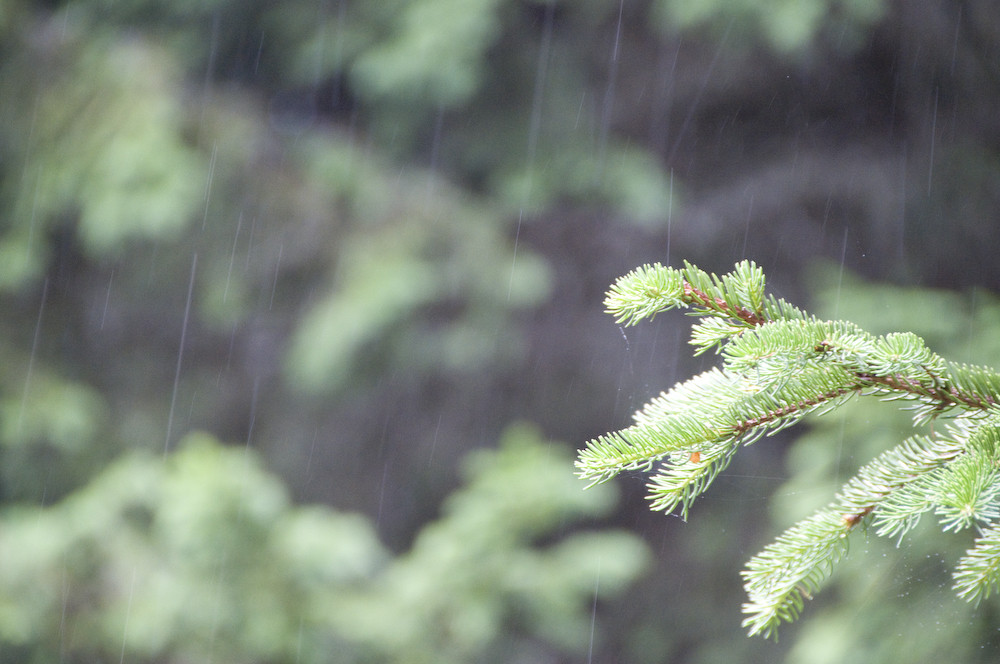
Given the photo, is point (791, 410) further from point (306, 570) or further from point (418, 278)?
point (418, 278)

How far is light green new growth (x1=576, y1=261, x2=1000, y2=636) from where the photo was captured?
0.68 metres

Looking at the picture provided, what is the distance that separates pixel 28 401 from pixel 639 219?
2956mm

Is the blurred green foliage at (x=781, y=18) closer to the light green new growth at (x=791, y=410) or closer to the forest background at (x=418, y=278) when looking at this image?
the forest background at (x=418, y=278)

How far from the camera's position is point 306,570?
2.50m

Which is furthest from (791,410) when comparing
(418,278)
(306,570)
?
(418,278)

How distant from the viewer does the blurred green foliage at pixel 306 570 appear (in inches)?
97.0

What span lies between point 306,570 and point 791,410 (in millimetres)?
2140

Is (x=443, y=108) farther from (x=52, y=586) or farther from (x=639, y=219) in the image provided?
(x=52, y=586)

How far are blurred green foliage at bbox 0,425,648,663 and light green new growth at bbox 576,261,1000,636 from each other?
1831 millimetres

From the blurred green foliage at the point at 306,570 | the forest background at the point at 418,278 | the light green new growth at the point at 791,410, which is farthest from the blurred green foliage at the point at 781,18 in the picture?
the light green new growth at the point at 791,410

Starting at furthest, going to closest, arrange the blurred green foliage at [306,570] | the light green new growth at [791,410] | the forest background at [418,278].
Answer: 1. the forest background at [418,278]
2. the blurred green foliage at [306,570]
3. the light green new growth at [791,410]

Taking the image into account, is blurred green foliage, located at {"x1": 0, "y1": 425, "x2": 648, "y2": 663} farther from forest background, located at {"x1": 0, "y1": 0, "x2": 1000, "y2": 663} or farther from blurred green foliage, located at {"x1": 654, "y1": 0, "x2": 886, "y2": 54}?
blurred green foliage, located at {"x1": 654, "y1": 0, "x2": 886, "y2": 54}

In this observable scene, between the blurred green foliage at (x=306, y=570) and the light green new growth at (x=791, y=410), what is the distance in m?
1.83

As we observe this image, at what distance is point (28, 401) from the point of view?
341cm
